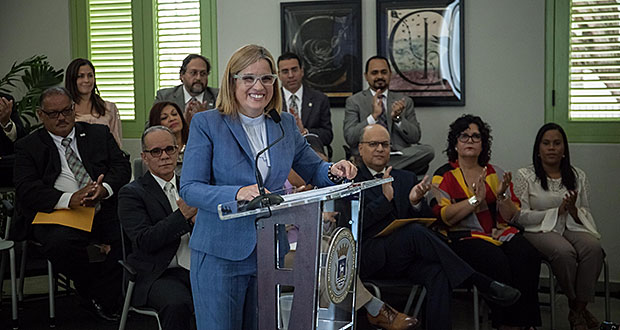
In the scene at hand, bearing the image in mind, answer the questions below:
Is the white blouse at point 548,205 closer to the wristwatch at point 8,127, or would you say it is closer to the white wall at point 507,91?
the white wall at point 507,91

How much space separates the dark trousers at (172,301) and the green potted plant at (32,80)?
3.59 metres

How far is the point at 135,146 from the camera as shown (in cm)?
720

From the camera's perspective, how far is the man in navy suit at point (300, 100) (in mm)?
6023

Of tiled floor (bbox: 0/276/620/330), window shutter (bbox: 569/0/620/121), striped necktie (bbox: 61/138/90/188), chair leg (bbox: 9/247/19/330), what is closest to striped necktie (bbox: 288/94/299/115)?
tiled floor (bbox: 0/276/620/330)

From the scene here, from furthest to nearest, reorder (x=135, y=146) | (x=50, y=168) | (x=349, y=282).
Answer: (x=135, y=146)
(x=50, y=168)
(x=349, y=282)

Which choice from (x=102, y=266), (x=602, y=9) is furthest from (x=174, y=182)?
Result: (x=602, y=9)

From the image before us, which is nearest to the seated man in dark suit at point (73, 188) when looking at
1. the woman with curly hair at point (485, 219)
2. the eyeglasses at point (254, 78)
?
the woman with curly hair at point (485, 219)

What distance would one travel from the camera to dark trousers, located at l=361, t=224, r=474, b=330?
14.0 ft

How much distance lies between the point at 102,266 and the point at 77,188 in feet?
2.04

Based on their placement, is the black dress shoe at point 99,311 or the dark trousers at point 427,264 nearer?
the dark trousers at point 427,264

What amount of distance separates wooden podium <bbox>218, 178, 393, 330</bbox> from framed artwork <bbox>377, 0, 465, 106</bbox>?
13.3 ft

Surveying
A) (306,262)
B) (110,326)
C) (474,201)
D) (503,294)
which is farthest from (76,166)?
(306,262)

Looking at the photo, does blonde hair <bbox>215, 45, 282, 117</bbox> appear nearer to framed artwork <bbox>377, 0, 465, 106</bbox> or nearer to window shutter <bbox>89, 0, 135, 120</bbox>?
framed artwork <bbox>377, 0, 465, 106</bbox>

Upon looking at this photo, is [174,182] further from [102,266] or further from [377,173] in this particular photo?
[377,173]
